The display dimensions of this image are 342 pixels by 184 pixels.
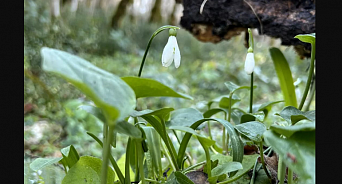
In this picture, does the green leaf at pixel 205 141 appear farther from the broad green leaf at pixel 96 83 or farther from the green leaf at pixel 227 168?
the broad green leaf at pixel 96 83

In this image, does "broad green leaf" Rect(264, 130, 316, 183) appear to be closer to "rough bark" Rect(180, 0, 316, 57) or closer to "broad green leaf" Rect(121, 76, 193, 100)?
"broad green leaf" Rect(121, 76, 193, 100)

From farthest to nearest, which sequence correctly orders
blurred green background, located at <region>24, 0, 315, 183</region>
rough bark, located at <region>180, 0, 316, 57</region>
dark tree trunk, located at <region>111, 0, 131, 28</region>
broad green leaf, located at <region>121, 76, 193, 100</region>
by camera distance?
Answer: dark tree trunk, located at <region>111, 0, 131, 28</region> < blurred green background, located at <region>24, 0, 315, 183</region> < rough bark, located at <region>180, 0, 316, 57</region> < broad green leaf, located at <region>121, 76, 193, 100</region>

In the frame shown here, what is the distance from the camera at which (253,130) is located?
401 mm

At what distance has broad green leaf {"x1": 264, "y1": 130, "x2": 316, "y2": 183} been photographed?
0.83ft

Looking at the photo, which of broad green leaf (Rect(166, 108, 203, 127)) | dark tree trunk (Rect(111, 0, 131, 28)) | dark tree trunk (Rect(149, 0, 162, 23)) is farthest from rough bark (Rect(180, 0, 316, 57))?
dark tree trunk (Rect(111, 0, 131, 28))

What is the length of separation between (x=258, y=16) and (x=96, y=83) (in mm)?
667

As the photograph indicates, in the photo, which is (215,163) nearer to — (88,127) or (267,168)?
(267,168)

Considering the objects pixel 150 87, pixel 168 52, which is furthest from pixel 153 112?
pixel 168 52

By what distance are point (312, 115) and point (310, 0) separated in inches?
19.1

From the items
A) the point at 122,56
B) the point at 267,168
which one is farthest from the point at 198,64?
the point at 267,168

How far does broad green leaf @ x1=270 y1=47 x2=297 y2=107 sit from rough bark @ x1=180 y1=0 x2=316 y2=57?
0.07m

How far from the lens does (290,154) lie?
0.26 meters

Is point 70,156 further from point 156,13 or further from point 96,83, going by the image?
point 156,13

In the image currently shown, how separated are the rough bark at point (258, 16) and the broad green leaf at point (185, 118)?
391 millimetres
